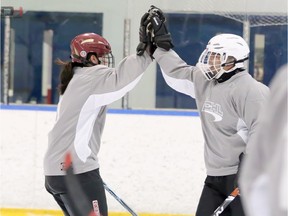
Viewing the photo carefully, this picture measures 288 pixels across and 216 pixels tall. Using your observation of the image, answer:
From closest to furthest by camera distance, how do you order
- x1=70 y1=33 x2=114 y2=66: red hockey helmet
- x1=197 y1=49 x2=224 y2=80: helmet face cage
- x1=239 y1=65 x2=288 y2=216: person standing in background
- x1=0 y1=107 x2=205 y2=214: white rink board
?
x1=239 y1=65 x2=288 y2=216: person standing in background → x1=197 y1=49 x2=224 y2=80: helmet face cage → x1=70 y1=33 x2=114 y2=66: red hockey helmet → x1=0 y1=107 x2=205 y2=214: white rink board

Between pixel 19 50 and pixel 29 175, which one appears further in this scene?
pixel 19 50

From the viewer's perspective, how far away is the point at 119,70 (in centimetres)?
275

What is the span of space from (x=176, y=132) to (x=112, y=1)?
2.86 ft

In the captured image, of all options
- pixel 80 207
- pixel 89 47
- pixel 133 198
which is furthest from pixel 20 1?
pixel 80 207

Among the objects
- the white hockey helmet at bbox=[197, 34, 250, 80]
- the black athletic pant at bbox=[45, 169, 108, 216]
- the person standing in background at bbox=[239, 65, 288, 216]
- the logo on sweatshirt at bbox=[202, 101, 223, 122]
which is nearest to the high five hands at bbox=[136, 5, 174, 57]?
the white hockey helmet at bbox=[197, 34, 250, 80]

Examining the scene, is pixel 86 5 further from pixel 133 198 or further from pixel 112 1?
pixel 133 198

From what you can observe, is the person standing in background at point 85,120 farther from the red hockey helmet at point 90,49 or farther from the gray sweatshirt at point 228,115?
the gray sweatshirt at point 228,115

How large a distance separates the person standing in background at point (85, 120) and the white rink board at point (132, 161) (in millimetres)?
1622

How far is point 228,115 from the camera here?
2.63 m

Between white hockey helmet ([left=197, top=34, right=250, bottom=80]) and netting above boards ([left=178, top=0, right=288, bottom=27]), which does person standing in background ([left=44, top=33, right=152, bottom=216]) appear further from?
netting above boards ([left=178, top=0, right=288, bottom=27])

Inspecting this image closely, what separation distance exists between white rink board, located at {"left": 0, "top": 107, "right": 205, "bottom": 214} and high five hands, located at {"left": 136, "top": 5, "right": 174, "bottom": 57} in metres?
1.67

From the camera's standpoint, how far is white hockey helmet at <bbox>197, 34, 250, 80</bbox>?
2688 mm

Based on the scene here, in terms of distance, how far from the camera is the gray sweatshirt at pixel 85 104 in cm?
274

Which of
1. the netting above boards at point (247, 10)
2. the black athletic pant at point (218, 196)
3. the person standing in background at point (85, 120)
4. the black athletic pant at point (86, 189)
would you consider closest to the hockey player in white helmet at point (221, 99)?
the black athletic pant at point (218, 196)
